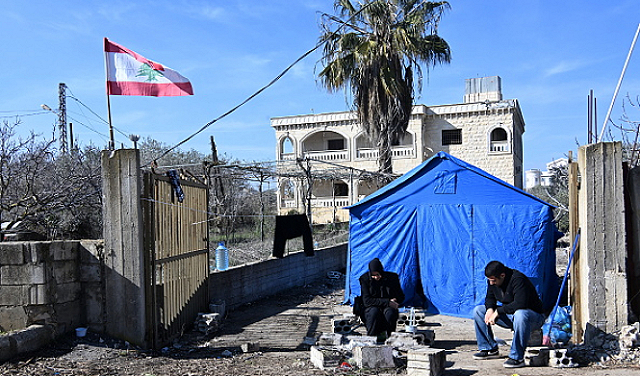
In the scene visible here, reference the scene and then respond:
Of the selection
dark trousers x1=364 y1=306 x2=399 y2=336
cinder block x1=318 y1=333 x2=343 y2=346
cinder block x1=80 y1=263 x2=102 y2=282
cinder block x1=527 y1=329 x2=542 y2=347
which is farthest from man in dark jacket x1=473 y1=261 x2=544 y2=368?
cinder block x1=80 y1=263 x2=102 y2=282

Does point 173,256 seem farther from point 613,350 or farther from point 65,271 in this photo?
point 613,350

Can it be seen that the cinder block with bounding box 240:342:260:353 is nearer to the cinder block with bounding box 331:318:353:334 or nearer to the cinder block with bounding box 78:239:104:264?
the cinder block with bounding box 331:318:353:334

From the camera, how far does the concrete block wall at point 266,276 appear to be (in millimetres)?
10305

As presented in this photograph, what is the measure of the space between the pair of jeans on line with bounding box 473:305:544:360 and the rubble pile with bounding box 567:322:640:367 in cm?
48

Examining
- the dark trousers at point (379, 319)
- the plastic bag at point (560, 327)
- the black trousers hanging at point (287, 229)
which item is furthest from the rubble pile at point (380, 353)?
the black trousers hanging at point (287, 229)

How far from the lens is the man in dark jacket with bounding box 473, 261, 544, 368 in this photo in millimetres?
6227

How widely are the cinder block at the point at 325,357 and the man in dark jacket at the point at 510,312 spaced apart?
165 centimetres

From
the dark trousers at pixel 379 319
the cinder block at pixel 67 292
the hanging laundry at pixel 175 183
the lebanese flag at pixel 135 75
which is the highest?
the lebanese flag at pixel 135 75

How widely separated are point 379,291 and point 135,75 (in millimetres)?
4444

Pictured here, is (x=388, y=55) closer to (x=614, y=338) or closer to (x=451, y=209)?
(x=451, y=209)

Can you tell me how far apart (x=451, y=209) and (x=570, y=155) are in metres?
3.03

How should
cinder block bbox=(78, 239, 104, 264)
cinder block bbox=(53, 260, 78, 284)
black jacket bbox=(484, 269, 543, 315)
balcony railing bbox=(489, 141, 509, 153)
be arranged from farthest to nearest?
1. balcony railing bbox=(489, 141, 509, 153)
2. cinder block bbox=(78, 239, 104, 264)
3. cinder block bbox=(53, 260, 78, 284)
4. black jacket bbox=(484, 269, 543, 315)

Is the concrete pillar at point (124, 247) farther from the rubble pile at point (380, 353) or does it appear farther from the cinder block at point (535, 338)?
the cinder block at point (535, 338)

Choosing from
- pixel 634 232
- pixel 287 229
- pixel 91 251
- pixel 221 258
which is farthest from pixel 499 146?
pixel 91 251
